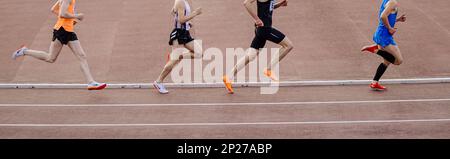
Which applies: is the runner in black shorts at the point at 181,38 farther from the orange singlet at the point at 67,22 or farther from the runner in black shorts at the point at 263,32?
the orange singlet at the point at 67,22

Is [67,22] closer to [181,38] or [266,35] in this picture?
[181,38]

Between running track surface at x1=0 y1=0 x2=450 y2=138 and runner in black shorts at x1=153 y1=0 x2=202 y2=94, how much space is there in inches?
22.4

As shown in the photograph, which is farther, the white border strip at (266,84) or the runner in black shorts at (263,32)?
the white border strip at (266,84)

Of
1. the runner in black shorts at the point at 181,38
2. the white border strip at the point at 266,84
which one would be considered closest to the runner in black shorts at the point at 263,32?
the white border strip at the point at 266,84

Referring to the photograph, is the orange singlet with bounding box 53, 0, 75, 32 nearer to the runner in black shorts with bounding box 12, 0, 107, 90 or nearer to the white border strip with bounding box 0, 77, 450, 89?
the runner in black shorts with bounding box 12, 0, 107, 90

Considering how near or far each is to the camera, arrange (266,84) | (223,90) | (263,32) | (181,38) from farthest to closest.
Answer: (266,84), (223,90), (263,32), (181,38)

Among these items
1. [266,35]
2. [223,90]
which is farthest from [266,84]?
[266,35]

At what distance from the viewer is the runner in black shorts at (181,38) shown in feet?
42.0

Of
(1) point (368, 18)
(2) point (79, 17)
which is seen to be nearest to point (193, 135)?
(2) point (79, 17)

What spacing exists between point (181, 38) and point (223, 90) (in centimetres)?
146

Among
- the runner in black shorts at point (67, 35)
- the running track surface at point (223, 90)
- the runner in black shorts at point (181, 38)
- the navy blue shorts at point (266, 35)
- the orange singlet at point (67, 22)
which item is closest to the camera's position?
the running track surface at point (223, 90)

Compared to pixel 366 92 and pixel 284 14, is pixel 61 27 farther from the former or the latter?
pixel 284 14

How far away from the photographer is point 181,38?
42.8 feet

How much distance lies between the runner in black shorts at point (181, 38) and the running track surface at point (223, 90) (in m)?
0.57
